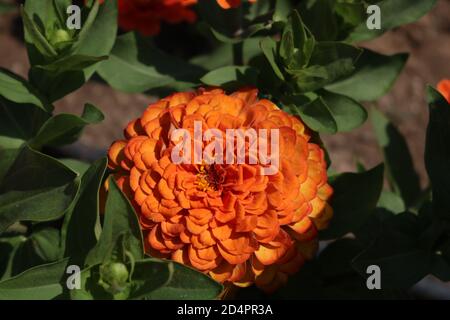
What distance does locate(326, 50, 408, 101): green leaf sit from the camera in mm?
1192

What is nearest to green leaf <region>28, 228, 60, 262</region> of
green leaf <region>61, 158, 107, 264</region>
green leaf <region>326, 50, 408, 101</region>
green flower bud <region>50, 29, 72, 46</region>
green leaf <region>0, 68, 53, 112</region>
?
green leaf <region>61, 158, 107, 264</region>

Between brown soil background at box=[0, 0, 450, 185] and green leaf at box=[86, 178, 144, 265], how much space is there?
1.10 meters

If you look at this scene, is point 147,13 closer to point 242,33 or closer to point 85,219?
point 242,33

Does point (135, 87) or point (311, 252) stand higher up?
point (135, 87)

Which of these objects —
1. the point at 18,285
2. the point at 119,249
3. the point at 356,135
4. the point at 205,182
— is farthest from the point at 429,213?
the point at 356,135

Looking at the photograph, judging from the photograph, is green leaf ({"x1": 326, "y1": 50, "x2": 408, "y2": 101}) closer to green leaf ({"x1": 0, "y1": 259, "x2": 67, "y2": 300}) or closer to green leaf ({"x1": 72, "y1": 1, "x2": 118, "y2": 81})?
green leaf ({"x1": 72, "y1": 1, "x2": 118, "y2": 81})

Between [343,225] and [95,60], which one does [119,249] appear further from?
[343,225]

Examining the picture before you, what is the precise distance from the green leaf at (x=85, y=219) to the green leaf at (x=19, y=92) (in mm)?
158

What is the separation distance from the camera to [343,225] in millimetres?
1110

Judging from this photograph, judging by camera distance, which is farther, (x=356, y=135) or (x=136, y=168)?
(x=356, y=135)

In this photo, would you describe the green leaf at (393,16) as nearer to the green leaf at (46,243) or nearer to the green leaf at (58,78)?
the green leaf at (58,78)

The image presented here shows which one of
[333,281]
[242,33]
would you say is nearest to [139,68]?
[242,33]

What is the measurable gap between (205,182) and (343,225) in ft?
0.86

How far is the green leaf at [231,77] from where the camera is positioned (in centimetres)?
107
